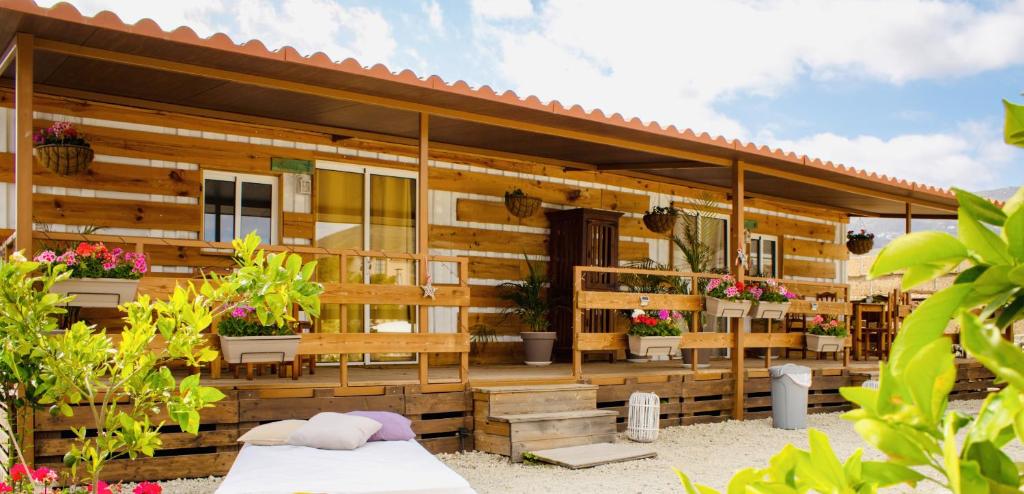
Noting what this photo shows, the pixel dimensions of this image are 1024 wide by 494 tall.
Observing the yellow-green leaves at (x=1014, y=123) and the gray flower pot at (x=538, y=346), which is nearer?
the yellow-green leaves at (x=1014, y=123)

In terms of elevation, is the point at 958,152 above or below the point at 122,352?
above

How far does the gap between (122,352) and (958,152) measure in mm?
188980

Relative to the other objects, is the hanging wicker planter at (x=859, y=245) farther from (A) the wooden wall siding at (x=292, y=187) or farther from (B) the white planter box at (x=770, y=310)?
(B) the white planter box at (x=770, y=310)

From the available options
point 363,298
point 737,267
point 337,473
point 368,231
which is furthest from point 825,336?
point 337,473

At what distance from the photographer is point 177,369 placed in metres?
7.30

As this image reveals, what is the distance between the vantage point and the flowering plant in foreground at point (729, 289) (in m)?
8.55

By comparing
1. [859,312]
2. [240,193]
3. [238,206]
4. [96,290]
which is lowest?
[859,312]

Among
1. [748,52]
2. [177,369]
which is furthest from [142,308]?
[748,52]

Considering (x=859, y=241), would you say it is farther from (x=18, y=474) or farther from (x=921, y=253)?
(x=921, y=253)

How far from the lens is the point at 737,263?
8.81m

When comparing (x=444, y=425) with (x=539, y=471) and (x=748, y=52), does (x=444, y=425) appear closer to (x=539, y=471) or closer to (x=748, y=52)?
(x=539, y=471)

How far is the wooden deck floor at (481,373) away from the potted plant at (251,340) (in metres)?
0.33

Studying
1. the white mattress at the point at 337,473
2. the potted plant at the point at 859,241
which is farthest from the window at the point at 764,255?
the white mattress at the point at 337,473

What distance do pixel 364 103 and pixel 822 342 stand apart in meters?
5.97
